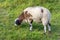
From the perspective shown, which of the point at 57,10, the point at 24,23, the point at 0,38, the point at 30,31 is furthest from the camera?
the point at 57,10

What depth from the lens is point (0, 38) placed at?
9.66m

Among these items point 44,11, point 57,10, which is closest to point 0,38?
point 44,11

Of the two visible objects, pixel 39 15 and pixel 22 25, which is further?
pixel 22 25

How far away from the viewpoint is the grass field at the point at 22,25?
9.74 meters

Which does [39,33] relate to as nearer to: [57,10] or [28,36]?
[28,36]

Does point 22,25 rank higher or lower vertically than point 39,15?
lower

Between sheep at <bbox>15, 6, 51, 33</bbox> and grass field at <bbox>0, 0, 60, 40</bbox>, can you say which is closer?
grass field at <bbox>0, 0, 60, 40</bbox>

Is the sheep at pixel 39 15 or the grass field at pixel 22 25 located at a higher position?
the sheep at pixel 39 15

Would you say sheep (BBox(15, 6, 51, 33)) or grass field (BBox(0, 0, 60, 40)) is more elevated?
sheep (BBox(15, 6, 51, 33))

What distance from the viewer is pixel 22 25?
36.2 ft

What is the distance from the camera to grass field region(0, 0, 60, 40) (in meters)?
9.74

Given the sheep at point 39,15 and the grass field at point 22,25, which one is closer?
the grass field at point 22,25

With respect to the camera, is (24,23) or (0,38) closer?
(0,38)

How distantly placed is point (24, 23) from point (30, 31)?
0.93 meters
